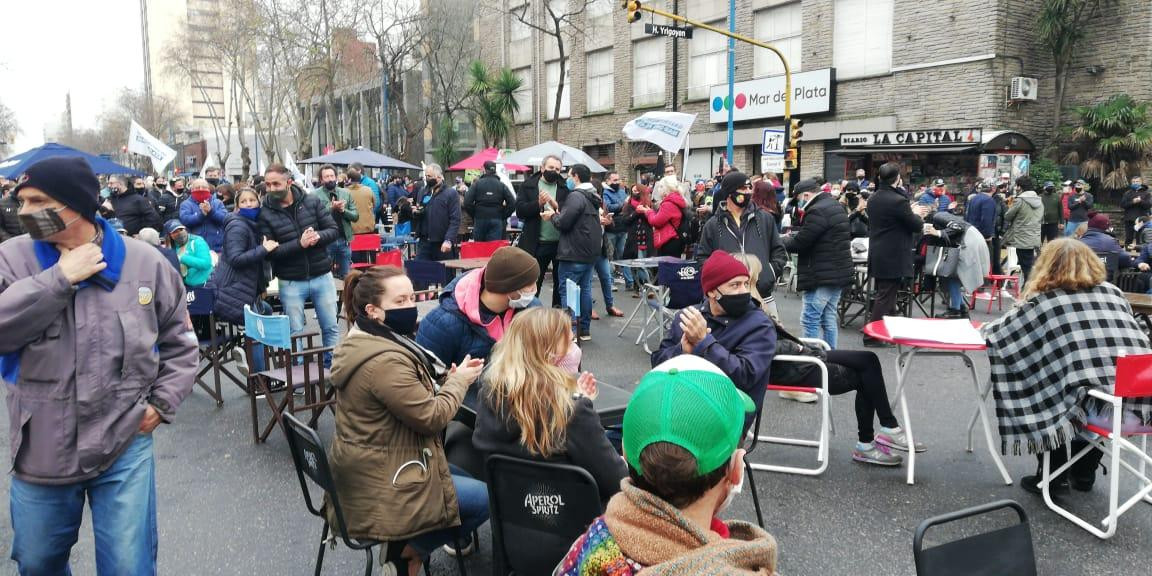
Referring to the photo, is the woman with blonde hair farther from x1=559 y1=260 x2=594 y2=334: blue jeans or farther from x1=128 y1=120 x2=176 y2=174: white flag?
x1=128 y1=120 x2=176 y2=174: white flag

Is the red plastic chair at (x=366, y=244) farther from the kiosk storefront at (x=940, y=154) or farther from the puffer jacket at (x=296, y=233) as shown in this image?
the kiosk storefront at (x=940, y=154)

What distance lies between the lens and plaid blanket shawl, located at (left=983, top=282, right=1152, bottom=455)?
13.5 ft

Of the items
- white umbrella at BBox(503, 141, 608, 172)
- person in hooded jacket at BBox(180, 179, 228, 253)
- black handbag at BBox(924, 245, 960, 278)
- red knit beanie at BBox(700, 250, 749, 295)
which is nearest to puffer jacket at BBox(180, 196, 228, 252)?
person in hooded jacket at BBox(180, 179, 228, 253)

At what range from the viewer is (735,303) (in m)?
4.52

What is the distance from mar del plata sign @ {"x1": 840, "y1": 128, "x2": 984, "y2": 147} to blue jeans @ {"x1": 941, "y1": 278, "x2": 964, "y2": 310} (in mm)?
11118

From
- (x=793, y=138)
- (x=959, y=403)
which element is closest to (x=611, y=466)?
(x=959, y=403)

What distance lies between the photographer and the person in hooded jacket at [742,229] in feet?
23.6

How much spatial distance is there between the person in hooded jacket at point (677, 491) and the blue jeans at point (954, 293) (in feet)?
30.1

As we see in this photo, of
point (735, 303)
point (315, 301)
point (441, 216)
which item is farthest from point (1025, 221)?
point (315, 301)

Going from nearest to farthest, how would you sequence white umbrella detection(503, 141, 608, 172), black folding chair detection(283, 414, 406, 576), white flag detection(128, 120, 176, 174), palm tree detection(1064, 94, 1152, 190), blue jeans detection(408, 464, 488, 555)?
black folding chair detection(283, 414, 406, 576) < blue jeans detection(408, 464, 488, 555) < white flag detection(128, 120, 176, 174) < white umbrella detection(503, 141, 608, 172) < palm tree detection(1064, 94, 1152, 190)

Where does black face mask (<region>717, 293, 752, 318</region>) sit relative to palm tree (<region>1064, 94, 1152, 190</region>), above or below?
below

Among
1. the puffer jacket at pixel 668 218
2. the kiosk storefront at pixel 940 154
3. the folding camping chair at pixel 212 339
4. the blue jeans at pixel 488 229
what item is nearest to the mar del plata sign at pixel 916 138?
the kiosk storefront at pixel 940 154

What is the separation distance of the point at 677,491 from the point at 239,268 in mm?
5671

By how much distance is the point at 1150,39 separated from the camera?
18500mm
